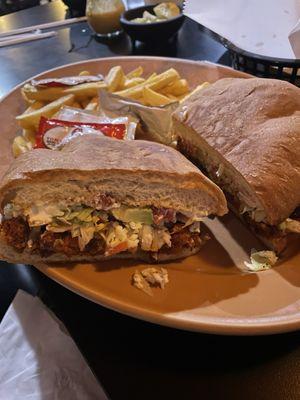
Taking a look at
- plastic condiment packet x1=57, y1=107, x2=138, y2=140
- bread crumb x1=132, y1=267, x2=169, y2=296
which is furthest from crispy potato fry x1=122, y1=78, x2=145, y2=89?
bread crumb x1=132, y1=267, x2=169, y2=296

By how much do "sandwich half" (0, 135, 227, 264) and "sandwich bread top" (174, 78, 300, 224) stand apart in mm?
225

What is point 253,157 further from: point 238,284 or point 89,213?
point 89,213

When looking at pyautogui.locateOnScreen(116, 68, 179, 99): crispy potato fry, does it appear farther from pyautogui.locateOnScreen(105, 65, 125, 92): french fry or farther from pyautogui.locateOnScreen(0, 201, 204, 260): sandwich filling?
pyautogui.locateOnScreen(0, 201, 204, 260): sandwich filling

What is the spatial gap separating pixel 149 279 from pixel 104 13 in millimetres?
2683

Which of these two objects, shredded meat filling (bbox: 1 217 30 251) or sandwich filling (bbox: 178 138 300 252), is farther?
sandwich filling (bbox: 178 138 300 252)

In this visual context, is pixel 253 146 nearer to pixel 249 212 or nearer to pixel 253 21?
pixel 249 212

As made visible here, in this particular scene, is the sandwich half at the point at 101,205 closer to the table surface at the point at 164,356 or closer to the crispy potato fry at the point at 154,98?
the table surface at the point at 164,356

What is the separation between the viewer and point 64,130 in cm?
201

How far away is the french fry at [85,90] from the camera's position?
230cm

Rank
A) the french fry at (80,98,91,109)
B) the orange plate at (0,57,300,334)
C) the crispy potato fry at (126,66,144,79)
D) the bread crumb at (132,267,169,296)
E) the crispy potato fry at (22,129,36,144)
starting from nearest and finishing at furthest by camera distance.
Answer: the orange plate at (0,57,300,334)
the bread crumb at (132,267,169,296)
the crispy potato fry at (22,129,36,144)
the french fry at (80,98,91,109)
the crispy potato fry at (126,66,144,79)

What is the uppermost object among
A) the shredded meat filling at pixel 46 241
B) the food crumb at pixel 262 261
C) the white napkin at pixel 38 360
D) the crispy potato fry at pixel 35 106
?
the crispy potato fry at pixel 35 106

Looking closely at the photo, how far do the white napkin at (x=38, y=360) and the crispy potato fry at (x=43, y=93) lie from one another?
4.05 ft

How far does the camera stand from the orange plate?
1.24 metres

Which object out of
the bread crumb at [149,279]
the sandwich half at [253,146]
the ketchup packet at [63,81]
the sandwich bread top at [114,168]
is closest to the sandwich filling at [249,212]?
the sandwich half at [253,146]
